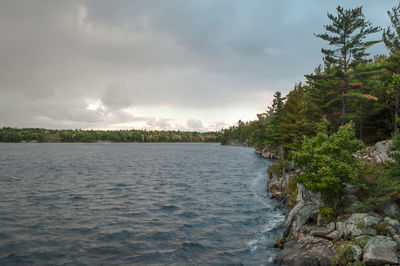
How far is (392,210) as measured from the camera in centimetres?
1414

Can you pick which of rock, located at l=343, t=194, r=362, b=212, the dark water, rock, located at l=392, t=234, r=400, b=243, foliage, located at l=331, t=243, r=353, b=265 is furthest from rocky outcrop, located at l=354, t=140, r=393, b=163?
foliage, located at l=331, t=243, r=353, b=265

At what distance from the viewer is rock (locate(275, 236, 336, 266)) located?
11.8 m

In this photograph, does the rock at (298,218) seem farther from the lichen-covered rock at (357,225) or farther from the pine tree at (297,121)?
the pine tree at (297,121)

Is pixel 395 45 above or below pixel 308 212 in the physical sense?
above

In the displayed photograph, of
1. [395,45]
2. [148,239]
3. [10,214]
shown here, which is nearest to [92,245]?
[148,239]

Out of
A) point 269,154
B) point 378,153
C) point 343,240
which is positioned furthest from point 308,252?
point 269,154

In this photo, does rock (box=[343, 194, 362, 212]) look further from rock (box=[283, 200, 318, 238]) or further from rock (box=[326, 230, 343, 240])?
rock (box=[326, 230, 343, 240])

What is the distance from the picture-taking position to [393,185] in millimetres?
14523

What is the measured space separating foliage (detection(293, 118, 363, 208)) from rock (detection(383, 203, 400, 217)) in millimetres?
2214

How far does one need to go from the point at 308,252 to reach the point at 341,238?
7.38 feet

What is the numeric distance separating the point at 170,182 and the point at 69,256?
24502 mm

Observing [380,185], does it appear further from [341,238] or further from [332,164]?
[341,238]

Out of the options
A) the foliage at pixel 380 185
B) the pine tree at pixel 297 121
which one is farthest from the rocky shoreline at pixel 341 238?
the pine tree at pixel 297 121

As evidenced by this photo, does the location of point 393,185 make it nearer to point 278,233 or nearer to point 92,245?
point 278,233
